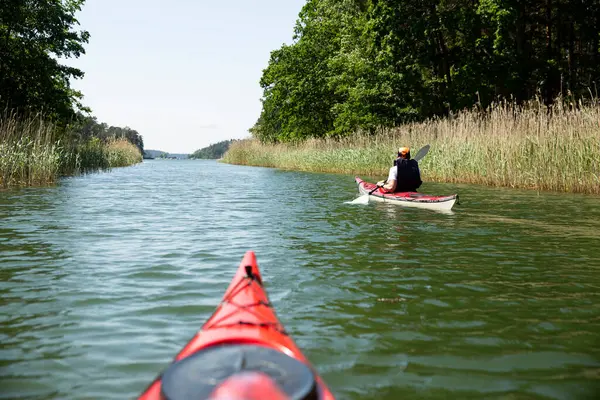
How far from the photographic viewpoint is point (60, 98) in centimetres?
2208

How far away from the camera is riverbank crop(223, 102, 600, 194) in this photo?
12.6 metres

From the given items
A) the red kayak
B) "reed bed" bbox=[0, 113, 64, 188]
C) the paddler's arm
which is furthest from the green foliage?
the red kayak

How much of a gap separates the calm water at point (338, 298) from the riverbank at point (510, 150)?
3.45 meters

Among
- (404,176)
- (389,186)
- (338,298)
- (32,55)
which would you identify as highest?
(32,55)

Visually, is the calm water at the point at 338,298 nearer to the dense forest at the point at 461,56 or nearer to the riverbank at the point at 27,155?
the riverbank at the point at 27,155

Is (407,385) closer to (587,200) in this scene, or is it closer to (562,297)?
(562,297)

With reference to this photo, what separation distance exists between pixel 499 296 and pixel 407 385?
2129mm

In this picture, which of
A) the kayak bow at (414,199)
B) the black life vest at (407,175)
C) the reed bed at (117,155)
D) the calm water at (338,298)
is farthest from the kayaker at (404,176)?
the reed bed at (117,155)

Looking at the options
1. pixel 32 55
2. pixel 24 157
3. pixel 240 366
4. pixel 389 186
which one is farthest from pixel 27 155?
pixel 240 366

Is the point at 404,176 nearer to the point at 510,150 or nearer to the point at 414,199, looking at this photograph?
the point at 414,199

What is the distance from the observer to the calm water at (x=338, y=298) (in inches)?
124

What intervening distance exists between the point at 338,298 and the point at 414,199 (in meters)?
6.76

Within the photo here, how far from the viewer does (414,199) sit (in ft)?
36.6

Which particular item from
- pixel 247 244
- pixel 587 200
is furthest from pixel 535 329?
pixel 587 200
